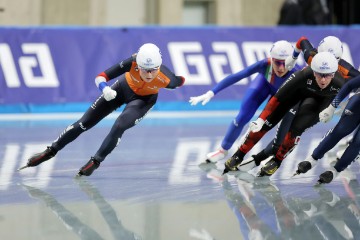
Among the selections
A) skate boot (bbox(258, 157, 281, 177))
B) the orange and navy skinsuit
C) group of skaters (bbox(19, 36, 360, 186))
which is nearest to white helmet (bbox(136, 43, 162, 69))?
group of skaters (bbox(19, 36, 360, 186))

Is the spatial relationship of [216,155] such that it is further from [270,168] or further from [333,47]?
[333,47]

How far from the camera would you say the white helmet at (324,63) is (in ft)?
23.7

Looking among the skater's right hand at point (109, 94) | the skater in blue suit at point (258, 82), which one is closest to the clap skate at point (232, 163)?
the skater in blue suit at point (258, 82)

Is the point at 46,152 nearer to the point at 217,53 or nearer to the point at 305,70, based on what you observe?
the point at 305,70

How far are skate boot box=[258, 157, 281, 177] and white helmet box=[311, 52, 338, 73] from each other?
1.04 m

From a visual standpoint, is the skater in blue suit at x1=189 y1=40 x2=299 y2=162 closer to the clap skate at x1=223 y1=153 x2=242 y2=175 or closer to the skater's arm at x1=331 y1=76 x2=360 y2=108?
the clap skate at x1=223 y1=153 x2=242 y2=175

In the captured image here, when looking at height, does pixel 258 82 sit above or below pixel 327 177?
above

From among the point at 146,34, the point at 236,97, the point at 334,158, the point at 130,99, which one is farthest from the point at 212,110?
the point at 130,99

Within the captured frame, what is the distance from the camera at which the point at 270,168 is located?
7.75 meters

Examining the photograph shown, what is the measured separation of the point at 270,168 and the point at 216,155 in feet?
3.81

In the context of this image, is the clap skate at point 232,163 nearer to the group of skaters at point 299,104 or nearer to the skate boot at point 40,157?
the group of skaters at point 299,104

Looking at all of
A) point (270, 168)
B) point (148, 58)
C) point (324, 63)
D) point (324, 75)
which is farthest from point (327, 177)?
point (148, 58)

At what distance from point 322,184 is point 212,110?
656cm

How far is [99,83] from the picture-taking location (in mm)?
7641
